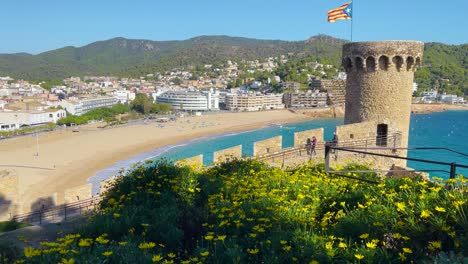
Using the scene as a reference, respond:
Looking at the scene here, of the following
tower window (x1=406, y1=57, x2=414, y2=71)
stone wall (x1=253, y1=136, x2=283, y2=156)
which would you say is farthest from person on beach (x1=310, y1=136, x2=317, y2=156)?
tower window (x1=406, y1=57, x2=414, y2=71)

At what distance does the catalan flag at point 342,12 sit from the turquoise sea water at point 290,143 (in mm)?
16404

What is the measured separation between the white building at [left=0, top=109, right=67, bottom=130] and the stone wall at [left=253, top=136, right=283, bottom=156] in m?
74.4

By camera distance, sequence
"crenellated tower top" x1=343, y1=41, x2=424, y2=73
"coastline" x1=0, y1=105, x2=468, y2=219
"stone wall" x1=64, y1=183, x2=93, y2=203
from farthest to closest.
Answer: "coastline" x1=0, y1=105, x2=468, y2=219 < "crenellated tower top" x1=343, y1=41, x2=424, y2=73 < "stone wall" x1=64, y1=183, x2=93, y2=203

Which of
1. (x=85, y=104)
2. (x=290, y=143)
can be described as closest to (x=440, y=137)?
(x=290, y=143)

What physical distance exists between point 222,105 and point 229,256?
116637 mm

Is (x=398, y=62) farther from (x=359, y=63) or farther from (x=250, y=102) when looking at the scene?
(x=250, y=102)

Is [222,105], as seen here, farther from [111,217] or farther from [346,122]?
[111,217]

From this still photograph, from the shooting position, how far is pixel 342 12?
1490 cm

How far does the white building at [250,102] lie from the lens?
108500 mm

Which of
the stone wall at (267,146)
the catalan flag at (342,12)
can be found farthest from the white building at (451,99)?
the stone wall at (267,146)

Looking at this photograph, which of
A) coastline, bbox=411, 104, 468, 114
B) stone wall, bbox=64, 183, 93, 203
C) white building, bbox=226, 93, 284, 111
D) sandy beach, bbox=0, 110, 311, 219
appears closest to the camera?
stone wall, bbox=64, 183, 93, 203

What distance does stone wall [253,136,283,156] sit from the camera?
36.9 ft

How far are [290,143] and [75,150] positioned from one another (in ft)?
92.1

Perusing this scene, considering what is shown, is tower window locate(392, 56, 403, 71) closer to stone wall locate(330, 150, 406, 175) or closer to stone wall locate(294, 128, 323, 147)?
stone wall locate(330, 150, 406, 175)
